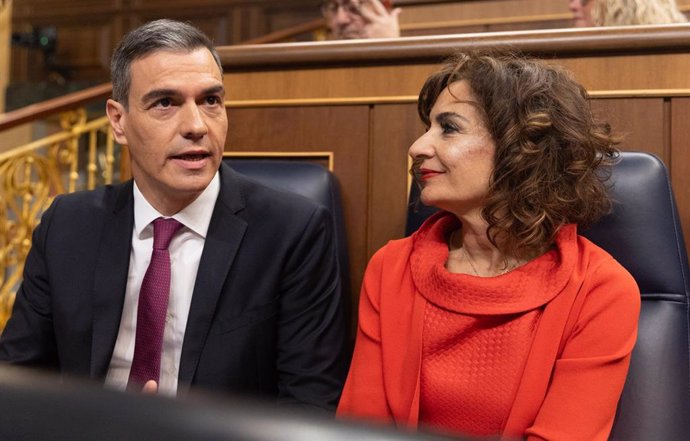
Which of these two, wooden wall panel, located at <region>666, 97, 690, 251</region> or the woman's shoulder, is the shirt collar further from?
wooden wall panel, located at <region>666, 97, 690, 251</region>

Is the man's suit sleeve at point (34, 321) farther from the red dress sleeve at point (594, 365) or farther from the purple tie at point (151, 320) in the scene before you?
the red dress sleeve at point (594, 365)

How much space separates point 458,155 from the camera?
1.17 metres

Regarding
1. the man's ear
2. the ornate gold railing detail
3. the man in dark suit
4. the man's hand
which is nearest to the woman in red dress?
the man in dark suit

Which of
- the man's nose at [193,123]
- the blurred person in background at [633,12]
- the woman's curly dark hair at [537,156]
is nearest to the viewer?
the woman's curly dark hair at [537,156]

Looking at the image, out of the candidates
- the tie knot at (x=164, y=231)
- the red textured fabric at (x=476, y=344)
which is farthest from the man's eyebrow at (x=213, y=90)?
the red textured fabric at (x=476, y=344)

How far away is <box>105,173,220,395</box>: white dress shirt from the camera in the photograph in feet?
4.07

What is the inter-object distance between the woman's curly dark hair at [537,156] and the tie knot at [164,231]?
53 centimetres

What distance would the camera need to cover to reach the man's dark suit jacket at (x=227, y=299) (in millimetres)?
1221

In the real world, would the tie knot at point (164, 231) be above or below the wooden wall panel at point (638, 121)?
below

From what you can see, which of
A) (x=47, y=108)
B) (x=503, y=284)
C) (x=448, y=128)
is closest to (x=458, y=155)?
(x=448, y=128)

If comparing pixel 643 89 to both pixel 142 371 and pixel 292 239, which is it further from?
pixel 142 371

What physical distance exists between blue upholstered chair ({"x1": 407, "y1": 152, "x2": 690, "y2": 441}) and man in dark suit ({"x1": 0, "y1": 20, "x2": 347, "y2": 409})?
0.47 metres

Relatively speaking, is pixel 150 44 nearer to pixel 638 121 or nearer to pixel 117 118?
pixel 117 118

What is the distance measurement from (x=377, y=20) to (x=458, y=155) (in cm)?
137
